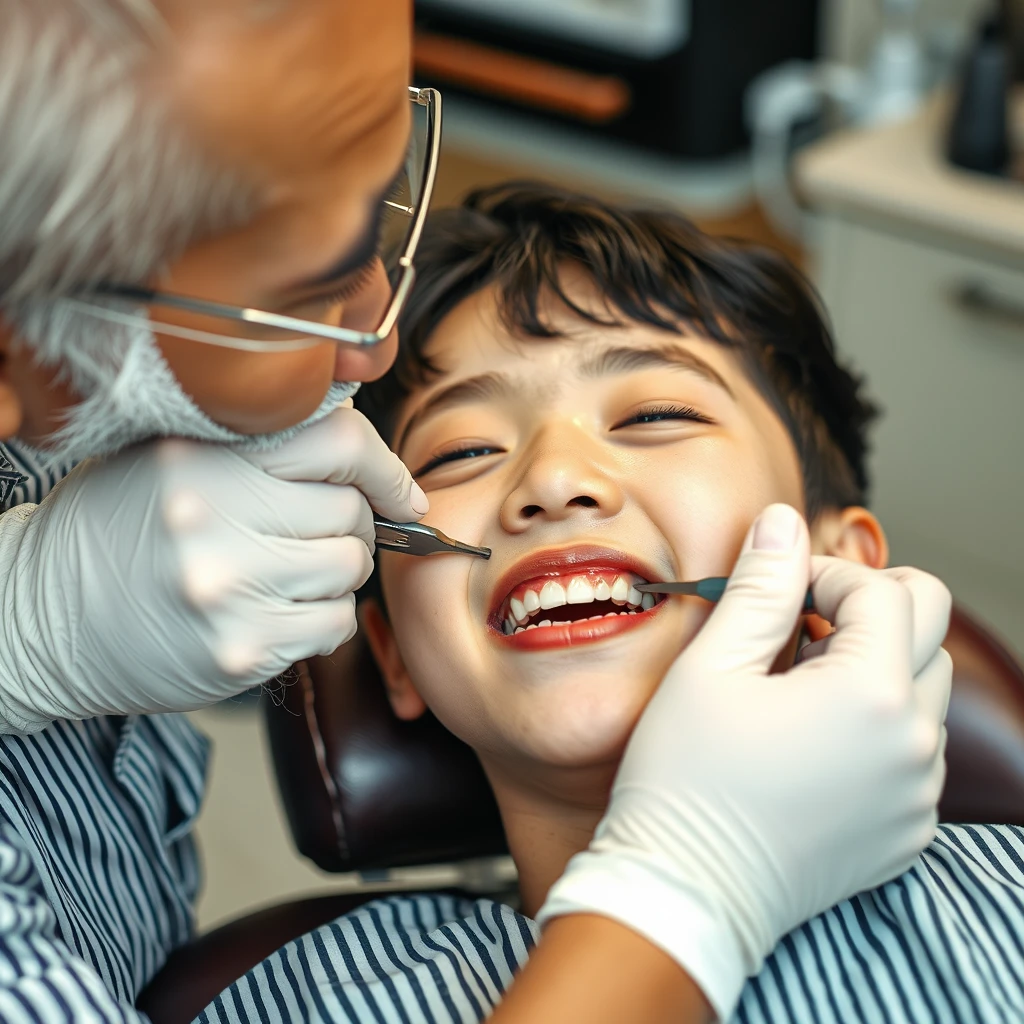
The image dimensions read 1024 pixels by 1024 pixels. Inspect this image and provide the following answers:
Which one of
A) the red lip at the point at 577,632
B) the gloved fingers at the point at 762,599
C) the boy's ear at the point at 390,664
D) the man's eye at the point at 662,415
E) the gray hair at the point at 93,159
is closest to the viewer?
the gray hair at the point at 93,159

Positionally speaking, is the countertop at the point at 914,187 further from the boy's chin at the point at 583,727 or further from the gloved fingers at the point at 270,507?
the gloved fingers at the point at 270,507

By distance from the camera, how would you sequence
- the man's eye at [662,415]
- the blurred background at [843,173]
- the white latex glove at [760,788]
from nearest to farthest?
the white latex glove at [760,788], the man's eye at [662,415], the blurred background at [843,173]

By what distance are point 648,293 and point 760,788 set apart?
58 centimetres

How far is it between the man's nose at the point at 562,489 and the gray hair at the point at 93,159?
47 cm

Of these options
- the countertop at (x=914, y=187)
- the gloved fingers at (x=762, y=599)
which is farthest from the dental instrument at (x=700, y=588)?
the countertop at (x=914, y=187)

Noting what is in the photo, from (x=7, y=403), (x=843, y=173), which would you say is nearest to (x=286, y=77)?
(x=7, y=403)

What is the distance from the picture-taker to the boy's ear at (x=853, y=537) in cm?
136

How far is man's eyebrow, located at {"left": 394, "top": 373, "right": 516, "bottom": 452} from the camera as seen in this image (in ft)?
4.09

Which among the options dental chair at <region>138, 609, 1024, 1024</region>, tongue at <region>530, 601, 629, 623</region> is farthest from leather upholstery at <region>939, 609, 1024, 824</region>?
tongue at <region>530, 601, 629, 623</region>

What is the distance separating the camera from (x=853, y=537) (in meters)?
1.38

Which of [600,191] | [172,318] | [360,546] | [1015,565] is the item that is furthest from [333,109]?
[600,191]

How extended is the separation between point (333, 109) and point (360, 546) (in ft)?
1.23

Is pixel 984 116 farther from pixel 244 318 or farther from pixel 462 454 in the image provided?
pixel 244 318

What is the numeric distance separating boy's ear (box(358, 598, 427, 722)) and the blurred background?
2.87 ft
